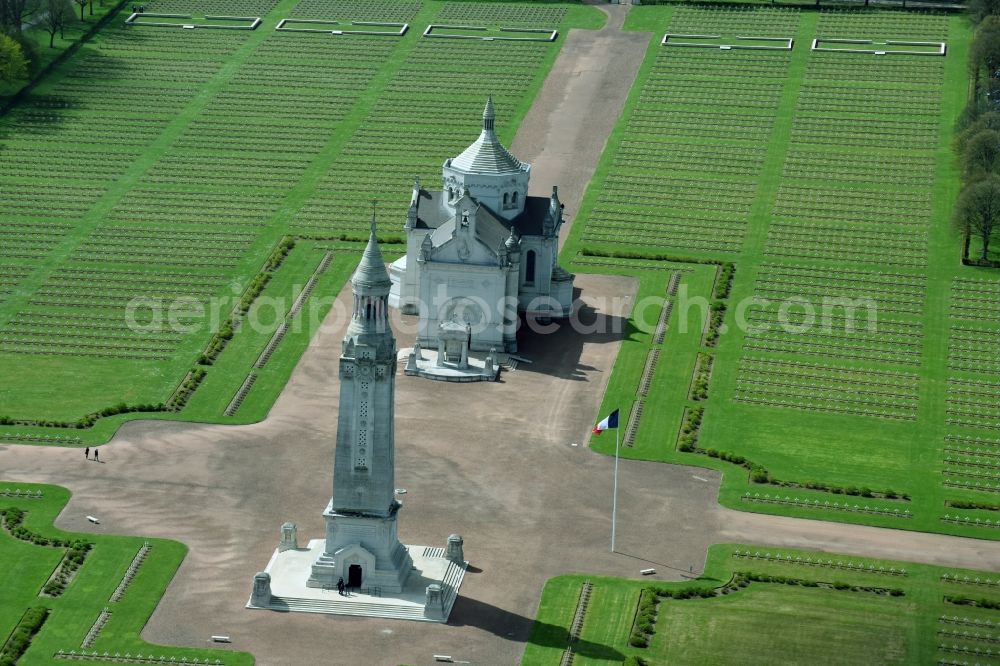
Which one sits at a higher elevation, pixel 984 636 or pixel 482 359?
pixel 482 359

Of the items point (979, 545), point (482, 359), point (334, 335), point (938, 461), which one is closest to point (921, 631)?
point (979, 545)

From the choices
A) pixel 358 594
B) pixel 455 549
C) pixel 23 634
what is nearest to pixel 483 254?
pixel 455 549

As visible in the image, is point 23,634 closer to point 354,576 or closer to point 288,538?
point 288,538

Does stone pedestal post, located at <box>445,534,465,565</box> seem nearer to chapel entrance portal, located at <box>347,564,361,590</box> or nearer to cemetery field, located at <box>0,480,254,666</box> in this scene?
chapel entrance portal, located at <box>347,564,361,590</box>

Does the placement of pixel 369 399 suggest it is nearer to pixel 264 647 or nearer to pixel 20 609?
pixel 264 647

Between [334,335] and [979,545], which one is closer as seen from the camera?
[979,545]

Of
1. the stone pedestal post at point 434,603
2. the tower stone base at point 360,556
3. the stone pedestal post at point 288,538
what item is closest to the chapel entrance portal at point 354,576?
the tower stone base at point 360,556

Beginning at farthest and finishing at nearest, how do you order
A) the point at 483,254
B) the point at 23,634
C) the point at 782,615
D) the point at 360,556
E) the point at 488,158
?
the point at 488,158
the point at 483,254
the point at 782,615
the point at 360,556
the point at 23,634
